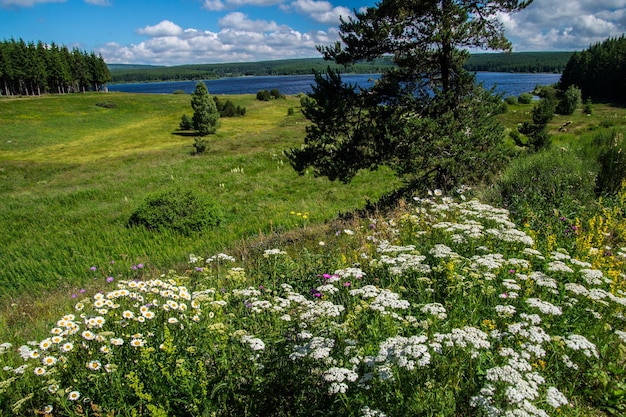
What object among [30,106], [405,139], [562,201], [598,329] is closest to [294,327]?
[598,329]

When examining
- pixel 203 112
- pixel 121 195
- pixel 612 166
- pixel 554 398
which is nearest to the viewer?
pixel 554 398

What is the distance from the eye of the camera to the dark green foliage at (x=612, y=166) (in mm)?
8479

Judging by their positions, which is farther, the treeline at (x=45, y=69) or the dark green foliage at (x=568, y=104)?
the treeline at (x=45, y=69)

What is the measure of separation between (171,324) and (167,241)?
10.2 m

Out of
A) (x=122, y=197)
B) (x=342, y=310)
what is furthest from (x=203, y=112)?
(x=342, y=310)

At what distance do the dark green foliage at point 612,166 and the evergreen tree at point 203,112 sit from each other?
38894 millimetres

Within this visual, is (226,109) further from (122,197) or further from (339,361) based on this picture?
(339,361)

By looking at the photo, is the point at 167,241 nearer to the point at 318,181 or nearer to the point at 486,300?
the point at 318,181

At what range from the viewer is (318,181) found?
2112cm

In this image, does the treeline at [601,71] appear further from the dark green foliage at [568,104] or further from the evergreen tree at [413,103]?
the evergreen tree at [413,103]

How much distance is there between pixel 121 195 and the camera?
20.2 m

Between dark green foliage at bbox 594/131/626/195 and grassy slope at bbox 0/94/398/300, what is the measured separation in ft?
27.7

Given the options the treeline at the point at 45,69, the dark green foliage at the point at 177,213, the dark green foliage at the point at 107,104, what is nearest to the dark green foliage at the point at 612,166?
the dark green foliage at the point at 177,213

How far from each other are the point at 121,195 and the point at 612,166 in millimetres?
20923
